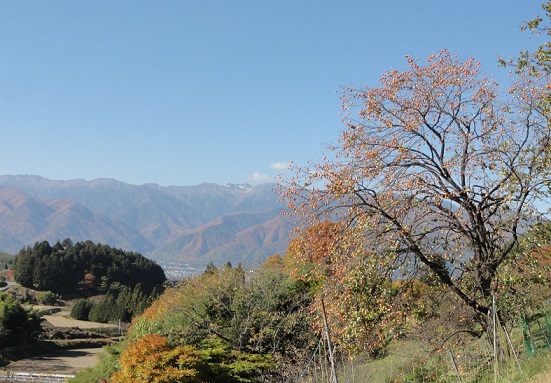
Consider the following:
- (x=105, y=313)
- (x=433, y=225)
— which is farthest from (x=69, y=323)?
(x=433, y=225)

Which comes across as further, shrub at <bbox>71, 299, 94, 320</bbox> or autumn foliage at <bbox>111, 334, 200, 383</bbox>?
shrub at <bbox>71, 299, 94, 320</bbox>

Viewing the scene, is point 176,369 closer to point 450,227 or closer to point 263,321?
point 263,321

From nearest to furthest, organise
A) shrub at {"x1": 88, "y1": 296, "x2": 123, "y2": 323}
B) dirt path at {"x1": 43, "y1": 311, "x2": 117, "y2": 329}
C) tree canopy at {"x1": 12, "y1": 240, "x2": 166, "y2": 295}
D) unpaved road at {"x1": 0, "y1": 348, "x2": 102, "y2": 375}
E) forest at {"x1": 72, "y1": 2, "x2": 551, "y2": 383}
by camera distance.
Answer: forest at {"x1": 72, "y1": 2, "x2": 551, "y2": 383}, unpaved road at {"x1": 0, "y1": 348, "x2": 102, "y2": 375}, dirt path at {"x1": 43, "y1": 311, "x2": 117, "y2": 329}, shrub at {"x1": 88, "y1": 296, "x2": 123, "y2": 323}, tree canopy at {"x1": 12, "y1": 240, "x2": 166, "y2": 295}

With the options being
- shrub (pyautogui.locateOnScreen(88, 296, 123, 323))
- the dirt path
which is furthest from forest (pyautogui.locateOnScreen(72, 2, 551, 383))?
shrub (pyautogui.locateOnScreen(88, 296, 123, 323))

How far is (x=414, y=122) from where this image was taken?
32.0 ft

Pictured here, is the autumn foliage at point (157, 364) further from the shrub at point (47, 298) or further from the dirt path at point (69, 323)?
the shrub at point (47, 298)

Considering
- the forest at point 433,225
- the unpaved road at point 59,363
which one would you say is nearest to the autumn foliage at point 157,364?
the forest at point 433,225

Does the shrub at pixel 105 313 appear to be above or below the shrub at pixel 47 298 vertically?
below

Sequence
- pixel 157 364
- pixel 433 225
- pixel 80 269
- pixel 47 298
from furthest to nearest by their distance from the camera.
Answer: pixel 80 269 → pixel 47 298 → pixel 157 364 → pixel 433 225

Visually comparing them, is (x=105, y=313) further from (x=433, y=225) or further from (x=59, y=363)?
(x=433, y=225)

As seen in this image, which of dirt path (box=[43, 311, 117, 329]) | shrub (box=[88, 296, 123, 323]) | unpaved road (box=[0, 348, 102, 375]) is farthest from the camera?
shrub (box=[88, 296, 123, 323])

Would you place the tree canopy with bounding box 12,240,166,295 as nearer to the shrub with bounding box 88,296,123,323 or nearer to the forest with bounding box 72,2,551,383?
the shrub with bounding box 88,296,123,323

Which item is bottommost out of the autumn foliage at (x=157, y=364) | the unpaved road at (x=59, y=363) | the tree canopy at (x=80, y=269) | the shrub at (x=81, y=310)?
the unpaved road at (x=59, y=363)

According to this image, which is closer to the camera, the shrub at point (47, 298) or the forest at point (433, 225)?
the forest at point (433, 225)
